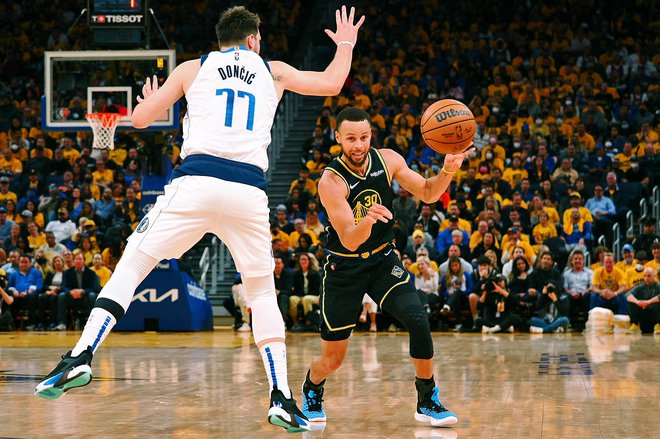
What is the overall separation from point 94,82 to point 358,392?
9131mm

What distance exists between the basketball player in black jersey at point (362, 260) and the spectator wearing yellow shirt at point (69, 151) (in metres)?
16.2

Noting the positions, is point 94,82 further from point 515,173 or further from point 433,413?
point 433,413

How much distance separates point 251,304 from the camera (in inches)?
217

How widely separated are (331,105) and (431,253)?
280 inches

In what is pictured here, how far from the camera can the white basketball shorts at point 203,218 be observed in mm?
5199

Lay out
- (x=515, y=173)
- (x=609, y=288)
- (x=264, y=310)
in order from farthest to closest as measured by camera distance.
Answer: (x=515, y=173) < (x=609, y=288) < (x=264, y=310)

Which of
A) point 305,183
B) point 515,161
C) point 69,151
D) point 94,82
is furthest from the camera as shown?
point 69,151

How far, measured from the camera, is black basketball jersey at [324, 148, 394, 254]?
6289 millimetres

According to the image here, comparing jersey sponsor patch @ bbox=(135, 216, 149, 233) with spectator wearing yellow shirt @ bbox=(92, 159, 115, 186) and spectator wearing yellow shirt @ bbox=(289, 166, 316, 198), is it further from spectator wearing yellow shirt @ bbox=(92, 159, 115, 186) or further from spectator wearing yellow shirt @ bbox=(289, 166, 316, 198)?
spectator wearing yellow shirt @ bbox=(92, 159, 115, 186)

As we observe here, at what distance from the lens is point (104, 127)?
14.6 meters

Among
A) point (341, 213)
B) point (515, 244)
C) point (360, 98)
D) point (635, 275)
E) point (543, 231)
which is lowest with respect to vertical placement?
point (635, 275)

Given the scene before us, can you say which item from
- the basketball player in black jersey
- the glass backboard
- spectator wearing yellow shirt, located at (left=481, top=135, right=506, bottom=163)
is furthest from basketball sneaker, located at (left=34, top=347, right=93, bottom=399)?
spectator wearing yellow shirt, located at (left=481, top=135, right=506, bottom=163)

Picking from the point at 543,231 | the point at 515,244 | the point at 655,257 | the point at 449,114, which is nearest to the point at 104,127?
the point at 515,244

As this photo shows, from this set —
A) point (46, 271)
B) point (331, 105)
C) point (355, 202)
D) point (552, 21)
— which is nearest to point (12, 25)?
point (331, 105)
